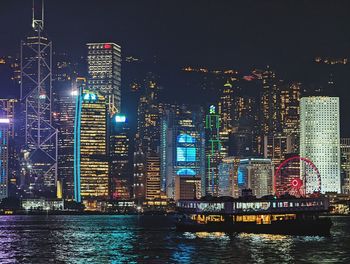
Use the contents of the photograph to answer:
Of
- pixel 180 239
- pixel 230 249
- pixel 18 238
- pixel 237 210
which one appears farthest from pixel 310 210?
pixel 18 238

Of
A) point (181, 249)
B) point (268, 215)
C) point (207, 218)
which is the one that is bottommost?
point (181, 249)

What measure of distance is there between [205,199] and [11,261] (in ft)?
164

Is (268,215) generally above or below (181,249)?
above

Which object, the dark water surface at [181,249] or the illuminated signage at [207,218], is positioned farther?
the illuminated signage at [207,218]

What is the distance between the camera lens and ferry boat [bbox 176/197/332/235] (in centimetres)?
12450

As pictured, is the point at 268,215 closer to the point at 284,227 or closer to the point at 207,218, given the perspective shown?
the point at 284,227

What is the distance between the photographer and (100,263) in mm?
85375

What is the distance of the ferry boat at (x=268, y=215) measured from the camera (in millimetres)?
124500

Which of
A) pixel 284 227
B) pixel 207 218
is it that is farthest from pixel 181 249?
pixel 207 218

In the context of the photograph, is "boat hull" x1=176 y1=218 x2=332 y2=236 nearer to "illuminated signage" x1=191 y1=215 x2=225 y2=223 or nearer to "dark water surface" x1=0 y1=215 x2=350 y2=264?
"illuminated signage" x1=191 y1=215 x2=225 y2=223

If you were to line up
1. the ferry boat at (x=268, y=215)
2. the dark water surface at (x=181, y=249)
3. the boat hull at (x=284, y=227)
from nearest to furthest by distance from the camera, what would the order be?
the dark water surface at (x=181, y=249)
the boat hull at (x=284, y=227)
the ferry boat at (x=268, y=215)

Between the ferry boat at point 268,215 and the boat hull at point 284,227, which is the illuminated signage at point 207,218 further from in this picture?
the boat hull at point 284,227

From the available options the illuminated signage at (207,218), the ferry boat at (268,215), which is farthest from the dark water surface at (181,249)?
the illuminated signage at (207,218)

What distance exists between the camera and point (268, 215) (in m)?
127
